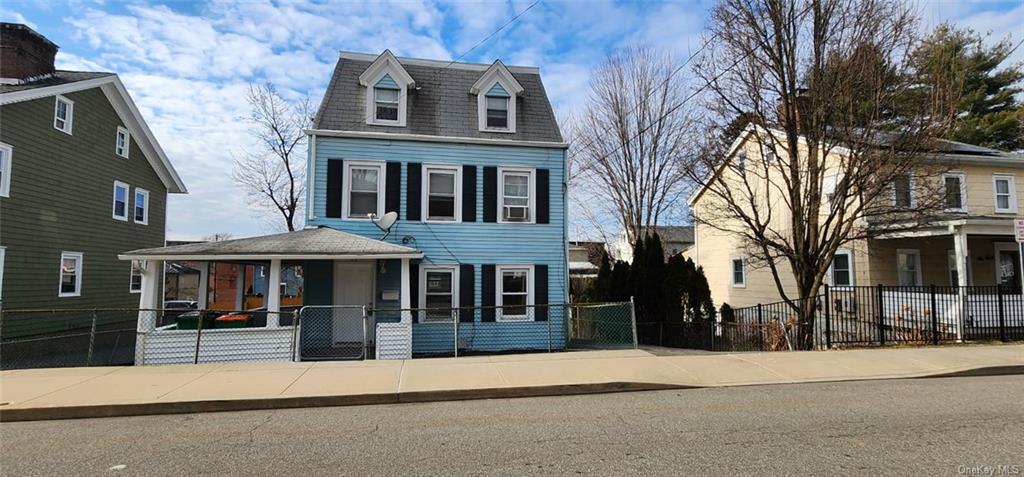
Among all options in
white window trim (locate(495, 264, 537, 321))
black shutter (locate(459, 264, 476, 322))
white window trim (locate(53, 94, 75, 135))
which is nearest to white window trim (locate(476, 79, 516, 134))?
white window trim (locate(495, 264, 537, 321))

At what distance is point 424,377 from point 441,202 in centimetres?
735

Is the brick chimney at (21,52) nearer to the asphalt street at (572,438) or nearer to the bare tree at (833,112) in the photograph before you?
the asphalt street at (572,438)

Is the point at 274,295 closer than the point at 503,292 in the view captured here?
Yes

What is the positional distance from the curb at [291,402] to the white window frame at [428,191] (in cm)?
785

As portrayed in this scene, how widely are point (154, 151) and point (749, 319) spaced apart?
23565mm

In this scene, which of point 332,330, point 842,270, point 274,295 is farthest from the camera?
point 842,270

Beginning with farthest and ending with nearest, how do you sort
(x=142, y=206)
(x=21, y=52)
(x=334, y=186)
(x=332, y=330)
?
(x=142, y=206) < (x=21, y=52) < (x=334, y=186) < (x=332, y=330)

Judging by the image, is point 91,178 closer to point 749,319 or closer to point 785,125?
point 785,125

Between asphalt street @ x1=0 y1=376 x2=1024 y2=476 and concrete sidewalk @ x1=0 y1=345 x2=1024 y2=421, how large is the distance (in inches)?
12.1

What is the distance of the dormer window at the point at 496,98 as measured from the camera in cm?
1545

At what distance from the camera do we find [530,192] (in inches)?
599

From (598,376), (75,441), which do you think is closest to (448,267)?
(598,376)

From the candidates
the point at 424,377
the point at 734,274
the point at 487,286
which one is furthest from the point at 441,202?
the point at 734,274

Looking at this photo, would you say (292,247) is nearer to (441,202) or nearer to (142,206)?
Answer: (441,202)
